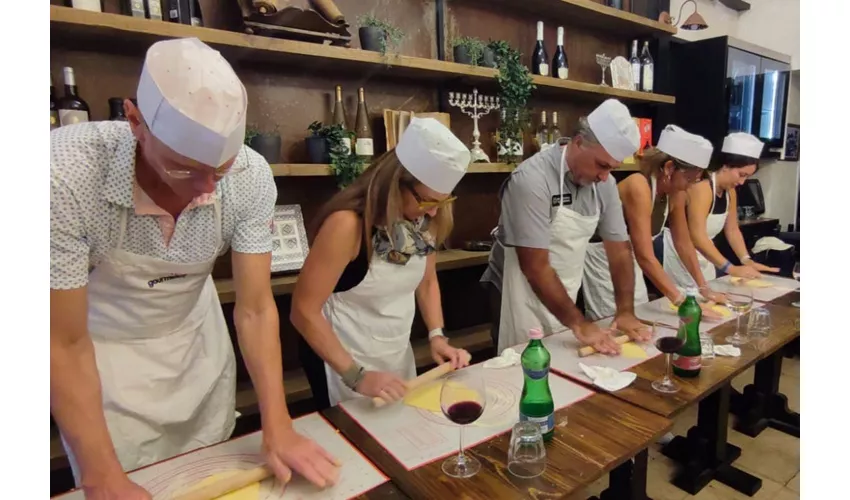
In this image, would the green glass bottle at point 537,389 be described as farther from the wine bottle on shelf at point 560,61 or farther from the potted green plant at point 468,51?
the wine bottle on shelf at point 560,61

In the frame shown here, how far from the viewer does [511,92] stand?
296 cm

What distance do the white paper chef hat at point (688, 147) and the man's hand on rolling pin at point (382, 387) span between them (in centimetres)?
186

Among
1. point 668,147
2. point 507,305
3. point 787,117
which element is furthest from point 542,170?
point 787,117

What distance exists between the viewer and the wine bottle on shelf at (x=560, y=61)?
11.1 ft

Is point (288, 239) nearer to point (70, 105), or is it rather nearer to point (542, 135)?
point (70, 105)

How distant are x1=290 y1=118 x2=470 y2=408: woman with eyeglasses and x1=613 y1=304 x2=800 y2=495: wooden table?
1.81 ft

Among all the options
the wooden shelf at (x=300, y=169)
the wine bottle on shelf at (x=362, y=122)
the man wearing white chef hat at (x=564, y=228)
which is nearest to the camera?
the man wearing white chef hat at (x=564, y=228)

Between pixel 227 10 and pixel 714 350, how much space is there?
2.36 m

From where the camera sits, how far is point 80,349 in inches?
36.9

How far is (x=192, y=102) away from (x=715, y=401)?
2.11 metres

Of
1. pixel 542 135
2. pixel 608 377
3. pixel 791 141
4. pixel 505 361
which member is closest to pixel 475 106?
pixel 542 135

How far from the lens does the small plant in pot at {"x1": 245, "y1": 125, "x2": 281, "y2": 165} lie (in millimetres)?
2201

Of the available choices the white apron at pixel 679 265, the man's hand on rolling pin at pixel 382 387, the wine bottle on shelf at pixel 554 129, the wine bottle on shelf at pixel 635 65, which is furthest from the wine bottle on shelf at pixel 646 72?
the man's hand on rolling pin at pixel 382 387

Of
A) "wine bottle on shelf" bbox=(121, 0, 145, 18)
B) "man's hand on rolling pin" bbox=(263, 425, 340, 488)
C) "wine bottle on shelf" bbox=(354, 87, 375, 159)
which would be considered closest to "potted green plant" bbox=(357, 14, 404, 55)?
"wine bottle on shelf" bbox=(354, 87, 375, 159)
